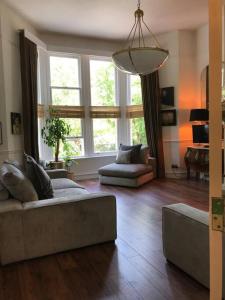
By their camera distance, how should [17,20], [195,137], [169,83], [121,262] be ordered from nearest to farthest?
[121,262] < [17,20] < [195,137] < [169,83]

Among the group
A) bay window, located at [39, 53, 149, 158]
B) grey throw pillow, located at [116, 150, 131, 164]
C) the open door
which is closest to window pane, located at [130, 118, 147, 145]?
bay window, located at [39, 53, 149, 158]

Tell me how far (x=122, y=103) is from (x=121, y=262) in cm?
504

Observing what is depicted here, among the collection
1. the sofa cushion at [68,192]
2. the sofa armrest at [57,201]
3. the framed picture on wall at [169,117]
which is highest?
the framed picture on wall at [169,117]

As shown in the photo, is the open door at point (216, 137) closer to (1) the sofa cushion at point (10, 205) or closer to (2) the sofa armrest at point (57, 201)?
(2) the sofa armrest at point (57, 201)

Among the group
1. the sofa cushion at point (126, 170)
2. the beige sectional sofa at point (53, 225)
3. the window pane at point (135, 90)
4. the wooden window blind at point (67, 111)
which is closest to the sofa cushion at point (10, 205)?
the beige sectional sofa at point (53, 225)

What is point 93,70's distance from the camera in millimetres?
6598

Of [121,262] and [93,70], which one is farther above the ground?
[93,70]

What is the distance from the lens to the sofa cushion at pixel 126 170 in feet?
17.7

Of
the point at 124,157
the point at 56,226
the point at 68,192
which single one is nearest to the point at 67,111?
the point at 124,157

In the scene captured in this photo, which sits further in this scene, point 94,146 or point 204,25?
point 94,146

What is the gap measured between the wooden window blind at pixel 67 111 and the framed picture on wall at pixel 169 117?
6.49ft

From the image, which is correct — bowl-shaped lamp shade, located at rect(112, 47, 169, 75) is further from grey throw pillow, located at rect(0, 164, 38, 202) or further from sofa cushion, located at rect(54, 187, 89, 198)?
grey throw pillow, located at rect(0, 164, 38, 202)

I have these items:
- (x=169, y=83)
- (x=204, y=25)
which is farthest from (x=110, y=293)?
(x=204, y=25)

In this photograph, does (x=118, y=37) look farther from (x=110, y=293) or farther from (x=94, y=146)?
(x=110, y=293)
